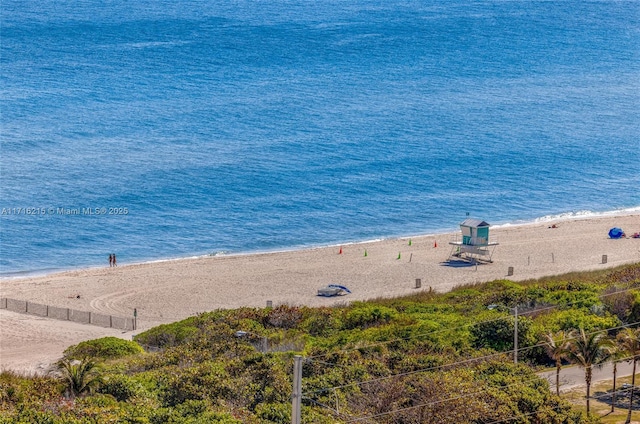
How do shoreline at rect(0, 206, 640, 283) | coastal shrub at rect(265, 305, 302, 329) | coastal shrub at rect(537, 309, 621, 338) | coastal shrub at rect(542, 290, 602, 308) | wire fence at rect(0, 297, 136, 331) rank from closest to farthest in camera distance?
coastal shrub at rect(537, 309, 621, 338), coastal shrub at rect(542, 290, 602, 308), coastal shrub at rect(265, 305, 302, 329), wire fence at rect(0, 297, 136, 331), shoreline at rect(0, 206, 640, 283)

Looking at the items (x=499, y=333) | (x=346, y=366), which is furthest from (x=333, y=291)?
(x=346, y=366)

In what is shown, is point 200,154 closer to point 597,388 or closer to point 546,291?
point 546,291

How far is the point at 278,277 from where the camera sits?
55156mm

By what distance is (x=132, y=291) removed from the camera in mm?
52281

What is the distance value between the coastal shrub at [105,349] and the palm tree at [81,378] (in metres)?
7.62

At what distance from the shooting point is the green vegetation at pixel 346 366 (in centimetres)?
2219

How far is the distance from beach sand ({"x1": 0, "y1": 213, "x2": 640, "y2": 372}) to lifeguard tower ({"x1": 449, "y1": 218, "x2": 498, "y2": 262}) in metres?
1.01

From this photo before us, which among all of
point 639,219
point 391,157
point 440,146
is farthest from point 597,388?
point 440,146

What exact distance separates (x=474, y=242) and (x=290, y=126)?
4069 cm

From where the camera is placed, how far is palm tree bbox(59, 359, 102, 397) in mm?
25344

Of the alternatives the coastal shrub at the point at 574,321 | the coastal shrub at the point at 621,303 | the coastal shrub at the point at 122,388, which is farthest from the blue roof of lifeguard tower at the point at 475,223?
the coastal shrub at the point at 122,388

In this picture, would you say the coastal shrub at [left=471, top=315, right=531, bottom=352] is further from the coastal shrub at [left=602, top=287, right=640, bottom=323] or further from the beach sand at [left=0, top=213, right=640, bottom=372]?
the beach sand at [left=0, top=213, right=640, bottom=372]

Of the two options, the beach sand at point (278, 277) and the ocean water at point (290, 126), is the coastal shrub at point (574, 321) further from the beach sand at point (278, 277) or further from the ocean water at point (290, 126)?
the ocean water at point (290, 126)

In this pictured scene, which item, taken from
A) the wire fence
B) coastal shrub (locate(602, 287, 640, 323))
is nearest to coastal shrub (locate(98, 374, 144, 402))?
coastal shrub (locate(602, 287, 640, 323))
